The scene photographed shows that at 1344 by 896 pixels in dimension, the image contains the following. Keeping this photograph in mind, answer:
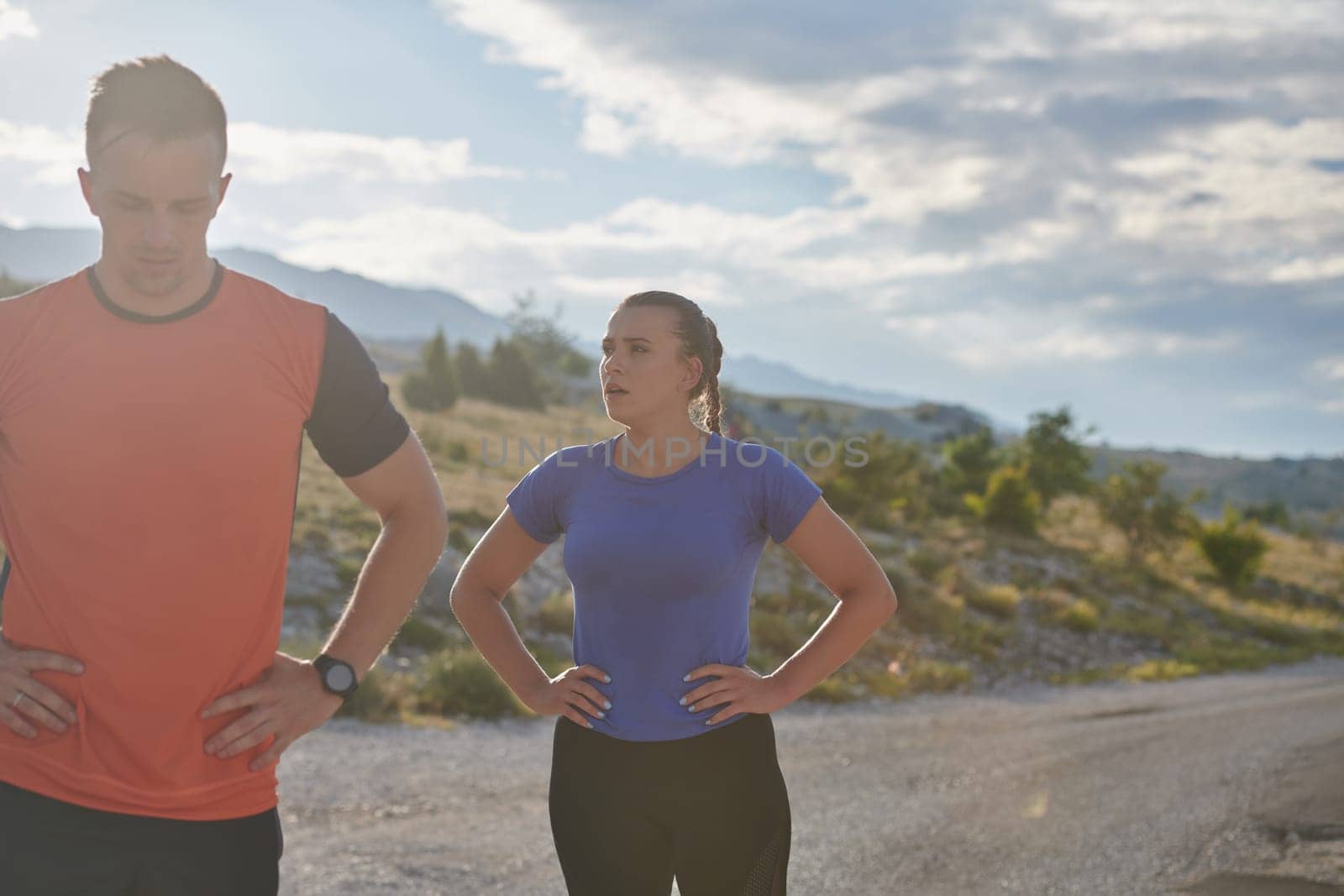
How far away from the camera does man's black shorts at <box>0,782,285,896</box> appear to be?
6.63ft

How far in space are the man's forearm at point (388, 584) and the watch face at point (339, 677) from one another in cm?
5

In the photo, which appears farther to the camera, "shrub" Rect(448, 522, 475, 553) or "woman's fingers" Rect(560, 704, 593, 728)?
"shrub" Rect(448, 522, 475, 553)

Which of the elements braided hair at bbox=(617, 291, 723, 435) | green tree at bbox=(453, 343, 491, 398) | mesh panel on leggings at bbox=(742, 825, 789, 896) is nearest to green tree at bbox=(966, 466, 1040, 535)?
green tree at bbox=(453, 343, 491, 398)

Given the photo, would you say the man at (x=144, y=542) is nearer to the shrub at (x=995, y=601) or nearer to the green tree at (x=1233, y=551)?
the shrub at (x=995, y=601)

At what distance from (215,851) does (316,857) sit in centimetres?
510

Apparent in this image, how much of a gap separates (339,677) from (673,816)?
910 millimetres

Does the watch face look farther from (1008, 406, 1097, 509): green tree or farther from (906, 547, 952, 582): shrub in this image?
(1008, 406, 1097, 509): green tree

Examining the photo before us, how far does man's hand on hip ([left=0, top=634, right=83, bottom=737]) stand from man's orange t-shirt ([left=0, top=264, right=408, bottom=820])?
34 millimetres

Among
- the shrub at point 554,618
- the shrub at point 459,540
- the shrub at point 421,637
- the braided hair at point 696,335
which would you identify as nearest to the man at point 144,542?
the braided hair at point 696,335

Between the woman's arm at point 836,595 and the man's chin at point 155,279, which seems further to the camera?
the woman's arm at point 836,595

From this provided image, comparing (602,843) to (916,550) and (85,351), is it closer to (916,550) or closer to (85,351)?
(85,351)

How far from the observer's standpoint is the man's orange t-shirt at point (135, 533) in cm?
206

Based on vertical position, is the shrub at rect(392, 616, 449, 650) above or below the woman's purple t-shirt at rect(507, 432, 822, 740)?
below

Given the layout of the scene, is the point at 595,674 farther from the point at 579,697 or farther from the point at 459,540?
the point at 459,540
